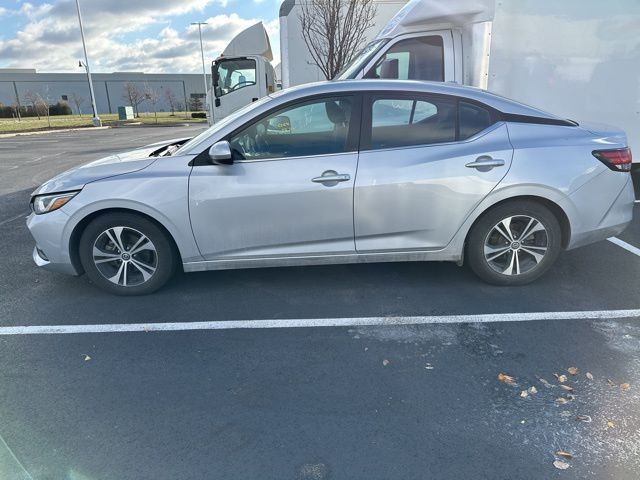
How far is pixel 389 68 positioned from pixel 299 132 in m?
3.53

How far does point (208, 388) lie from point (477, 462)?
1551 mm

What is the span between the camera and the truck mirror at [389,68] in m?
6.78

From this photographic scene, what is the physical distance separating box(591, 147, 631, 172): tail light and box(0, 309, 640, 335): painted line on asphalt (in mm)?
1172

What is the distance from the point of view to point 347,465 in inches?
90.5

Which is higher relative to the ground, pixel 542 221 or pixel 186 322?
pixel 542 221

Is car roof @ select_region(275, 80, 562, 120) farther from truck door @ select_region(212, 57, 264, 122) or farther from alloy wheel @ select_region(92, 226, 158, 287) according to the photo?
truck door @ select_region(212, 57, 264, 122)

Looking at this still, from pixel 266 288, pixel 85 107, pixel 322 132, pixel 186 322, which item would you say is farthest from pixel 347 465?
pixel 85 107

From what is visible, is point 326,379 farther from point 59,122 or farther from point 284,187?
point 59,122

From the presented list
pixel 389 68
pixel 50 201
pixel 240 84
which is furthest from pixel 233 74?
pixel 50 201

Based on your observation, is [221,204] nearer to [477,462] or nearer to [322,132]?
[322,132]

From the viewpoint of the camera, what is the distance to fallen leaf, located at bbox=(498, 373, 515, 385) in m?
2.90

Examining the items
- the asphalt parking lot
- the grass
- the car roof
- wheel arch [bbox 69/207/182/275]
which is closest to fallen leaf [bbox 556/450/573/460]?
the asphalt parking lot

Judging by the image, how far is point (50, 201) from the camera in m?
3.91

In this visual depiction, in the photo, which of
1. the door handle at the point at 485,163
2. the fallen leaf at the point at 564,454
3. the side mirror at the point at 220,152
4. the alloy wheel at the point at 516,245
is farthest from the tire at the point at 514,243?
the side mirror at the point at 220,152
